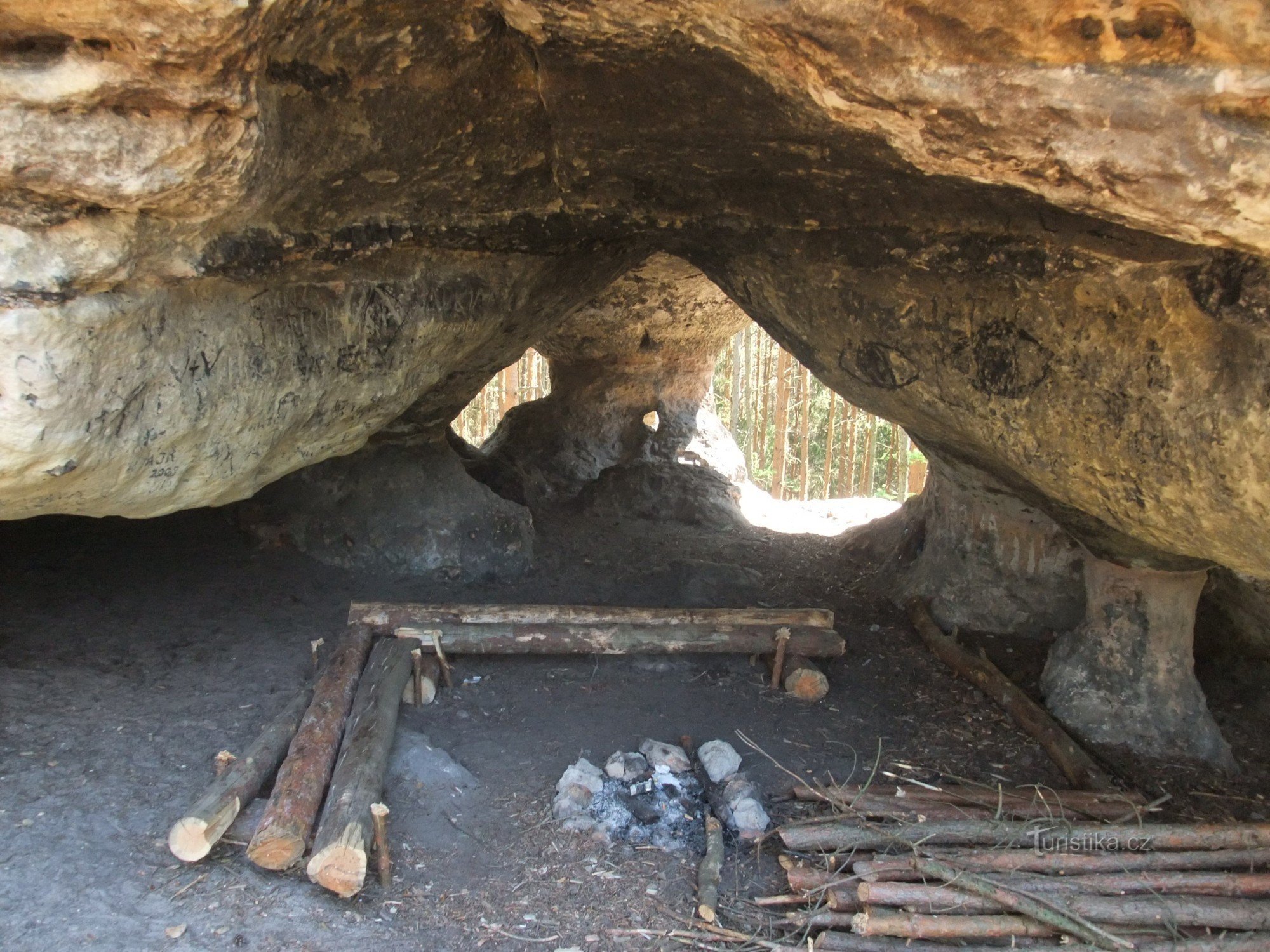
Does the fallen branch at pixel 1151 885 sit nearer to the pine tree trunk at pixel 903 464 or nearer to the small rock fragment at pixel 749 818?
the small rock fragment at pixel 749 818

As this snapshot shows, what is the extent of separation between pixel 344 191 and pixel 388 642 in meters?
2.36

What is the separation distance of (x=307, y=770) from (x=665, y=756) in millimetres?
1590

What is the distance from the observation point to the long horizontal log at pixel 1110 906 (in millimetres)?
3125

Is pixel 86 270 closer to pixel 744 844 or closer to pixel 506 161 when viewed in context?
pixel 506 161

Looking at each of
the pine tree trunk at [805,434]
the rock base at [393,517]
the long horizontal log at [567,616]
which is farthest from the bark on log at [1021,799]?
the pine tree trunk at [805,434]

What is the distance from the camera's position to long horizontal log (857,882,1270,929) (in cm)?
312

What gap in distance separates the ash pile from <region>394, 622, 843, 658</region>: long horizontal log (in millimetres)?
872

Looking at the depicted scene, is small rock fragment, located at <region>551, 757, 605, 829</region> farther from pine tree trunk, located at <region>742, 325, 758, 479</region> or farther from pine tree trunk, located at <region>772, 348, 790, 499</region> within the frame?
pine tree trunk, located at <region>742, 325, 758, 479</region>

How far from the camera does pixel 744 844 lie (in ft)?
12.1

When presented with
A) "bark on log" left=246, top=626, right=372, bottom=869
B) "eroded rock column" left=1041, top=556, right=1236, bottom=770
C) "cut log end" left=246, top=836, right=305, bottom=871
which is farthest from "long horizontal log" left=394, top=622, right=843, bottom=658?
"cut log end" left=246, top=836, right=305, bottom=871

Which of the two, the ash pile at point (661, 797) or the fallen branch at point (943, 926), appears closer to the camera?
the fallen branch at point (943, 926)

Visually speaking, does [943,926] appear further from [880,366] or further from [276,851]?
[880,366]

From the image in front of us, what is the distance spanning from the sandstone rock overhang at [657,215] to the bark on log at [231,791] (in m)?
1.13

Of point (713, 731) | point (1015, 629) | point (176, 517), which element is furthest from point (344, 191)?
point (1015, 629)
